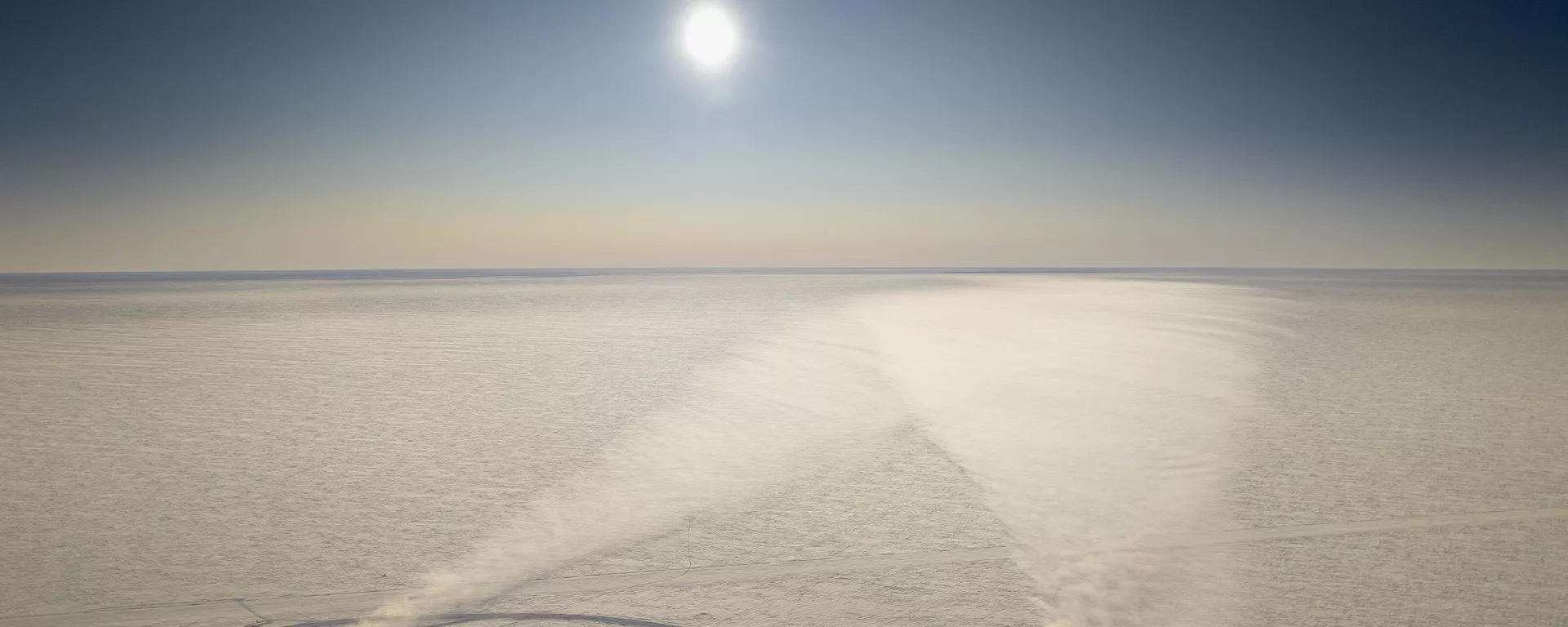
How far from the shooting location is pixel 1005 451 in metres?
5.38

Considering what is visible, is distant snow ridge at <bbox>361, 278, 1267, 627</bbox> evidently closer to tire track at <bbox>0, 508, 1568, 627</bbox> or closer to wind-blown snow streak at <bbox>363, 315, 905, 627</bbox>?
wind-blown snow streak at <bbox>363, 315, 905, 627</bbox>

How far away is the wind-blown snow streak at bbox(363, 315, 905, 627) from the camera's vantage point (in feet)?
11.0

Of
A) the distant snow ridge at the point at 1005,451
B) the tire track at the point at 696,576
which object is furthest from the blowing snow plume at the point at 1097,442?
the tire track at the point at 696,576

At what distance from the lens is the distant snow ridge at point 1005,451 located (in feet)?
10.6

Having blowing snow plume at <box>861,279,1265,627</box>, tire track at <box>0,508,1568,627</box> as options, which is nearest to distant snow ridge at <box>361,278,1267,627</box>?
blowing snow plume at <box>861,279,1265,627</box>

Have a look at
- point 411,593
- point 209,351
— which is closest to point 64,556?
point 411,593

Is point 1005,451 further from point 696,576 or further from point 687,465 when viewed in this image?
point 696,576

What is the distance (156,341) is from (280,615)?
11370mm

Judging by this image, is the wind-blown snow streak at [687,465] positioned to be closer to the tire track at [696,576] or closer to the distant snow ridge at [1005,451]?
the distant snow ridge at [1005,451]

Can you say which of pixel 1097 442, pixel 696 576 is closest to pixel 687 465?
pixel 696 576

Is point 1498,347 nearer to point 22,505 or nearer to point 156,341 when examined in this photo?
point 22,505

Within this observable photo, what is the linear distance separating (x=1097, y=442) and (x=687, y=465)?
2.48 m

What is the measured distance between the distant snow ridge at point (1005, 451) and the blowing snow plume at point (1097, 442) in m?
0.01

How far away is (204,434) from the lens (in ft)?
19.0
